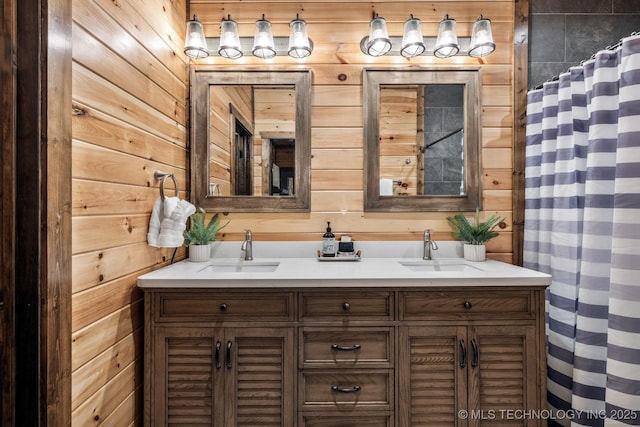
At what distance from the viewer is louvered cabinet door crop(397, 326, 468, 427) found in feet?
4.63

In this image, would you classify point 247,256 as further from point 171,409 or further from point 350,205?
point 171,409

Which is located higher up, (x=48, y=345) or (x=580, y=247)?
(x=580, y=247)

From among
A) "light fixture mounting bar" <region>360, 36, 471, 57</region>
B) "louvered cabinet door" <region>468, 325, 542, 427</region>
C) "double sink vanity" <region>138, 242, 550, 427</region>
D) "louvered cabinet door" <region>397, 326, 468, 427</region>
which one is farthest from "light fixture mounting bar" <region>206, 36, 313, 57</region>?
"louvered cabinet door" <region>468, 325, 542, 427</region>

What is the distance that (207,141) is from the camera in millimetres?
1987

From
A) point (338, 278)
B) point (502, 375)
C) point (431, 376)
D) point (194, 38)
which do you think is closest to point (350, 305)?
point (338, 278)

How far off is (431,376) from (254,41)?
1.93m

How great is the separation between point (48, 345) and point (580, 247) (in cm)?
211

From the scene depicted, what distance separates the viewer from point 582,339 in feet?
4.81

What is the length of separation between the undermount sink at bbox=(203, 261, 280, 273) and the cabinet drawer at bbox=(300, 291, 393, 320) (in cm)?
49

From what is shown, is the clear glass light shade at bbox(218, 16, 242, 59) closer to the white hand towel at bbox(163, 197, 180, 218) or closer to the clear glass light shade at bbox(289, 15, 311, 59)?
the clear glass light shade at bbox(289, 15, 311, 59)

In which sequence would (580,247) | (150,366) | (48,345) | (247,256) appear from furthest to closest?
1. (247,256)
2. (580,247)
3. (150,366)
4. (48,345)

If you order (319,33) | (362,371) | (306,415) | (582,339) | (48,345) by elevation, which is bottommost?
(306,415)

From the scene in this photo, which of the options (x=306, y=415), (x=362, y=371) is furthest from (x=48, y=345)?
(x=362, y=371)

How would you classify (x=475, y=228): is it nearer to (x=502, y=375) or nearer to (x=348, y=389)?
(x=502, y=375)
